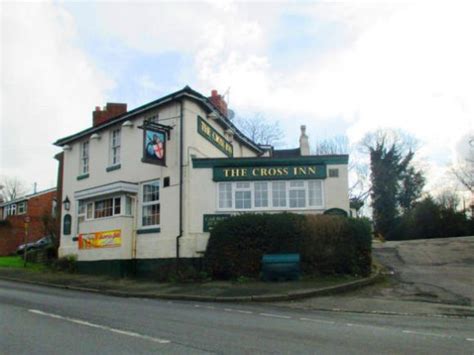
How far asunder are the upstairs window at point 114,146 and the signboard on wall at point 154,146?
3777 mm

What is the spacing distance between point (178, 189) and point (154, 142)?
2.14 m

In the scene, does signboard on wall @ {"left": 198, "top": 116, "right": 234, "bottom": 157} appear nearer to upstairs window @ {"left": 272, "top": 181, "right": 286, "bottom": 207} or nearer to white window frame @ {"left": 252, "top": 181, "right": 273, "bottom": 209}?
white window frame @ {"left": 252, "top": 181, "right": 273, "bottom": 209}

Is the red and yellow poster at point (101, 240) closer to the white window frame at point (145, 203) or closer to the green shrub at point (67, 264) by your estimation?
the green shrub at point (67, 264)

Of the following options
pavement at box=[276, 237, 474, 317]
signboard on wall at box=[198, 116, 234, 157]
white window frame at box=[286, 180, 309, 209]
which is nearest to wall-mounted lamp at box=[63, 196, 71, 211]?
signboard on wall at box=[198, 116, 234, 157]

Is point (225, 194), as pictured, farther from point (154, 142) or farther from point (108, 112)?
point (108, 112)

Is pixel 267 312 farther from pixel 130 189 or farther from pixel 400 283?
pixel 130 189

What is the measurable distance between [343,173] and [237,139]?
353 inches

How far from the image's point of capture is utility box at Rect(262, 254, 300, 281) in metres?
16.7

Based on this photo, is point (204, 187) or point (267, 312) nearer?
point (267, 312)

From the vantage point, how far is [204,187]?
2030 cm

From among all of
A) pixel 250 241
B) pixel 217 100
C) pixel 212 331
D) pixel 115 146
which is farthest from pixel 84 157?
pixel 212 331

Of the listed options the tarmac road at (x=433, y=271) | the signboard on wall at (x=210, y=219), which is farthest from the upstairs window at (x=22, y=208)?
the tarmac road at (x=433, y=271)

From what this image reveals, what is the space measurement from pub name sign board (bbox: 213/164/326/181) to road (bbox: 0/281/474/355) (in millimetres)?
8618

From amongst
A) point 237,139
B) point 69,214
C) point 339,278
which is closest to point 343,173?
point 339,278
